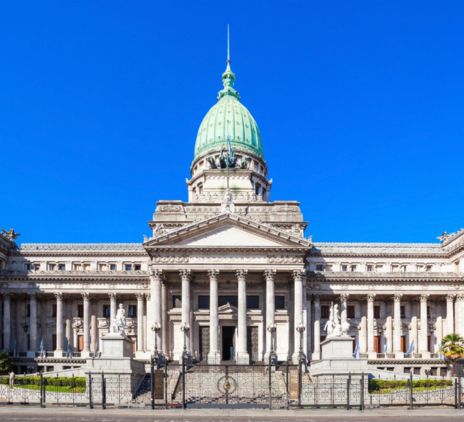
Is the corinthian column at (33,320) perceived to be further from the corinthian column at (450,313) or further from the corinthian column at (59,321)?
the corinthian column at (450,313)

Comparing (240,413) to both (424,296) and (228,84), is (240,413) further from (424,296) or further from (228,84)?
(228,84)

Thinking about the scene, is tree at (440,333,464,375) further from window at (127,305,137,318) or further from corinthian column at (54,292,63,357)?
corinthian column at (54,292,63,357)

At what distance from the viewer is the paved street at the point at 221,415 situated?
112 ft

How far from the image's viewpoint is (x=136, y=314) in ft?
265

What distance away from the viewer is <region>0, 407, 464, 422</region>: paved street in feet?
112

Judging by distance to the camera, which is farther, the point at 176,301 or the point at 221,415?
the point at 176,301

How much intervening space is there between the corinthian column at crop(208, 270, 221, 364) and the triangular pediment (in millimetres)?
4133

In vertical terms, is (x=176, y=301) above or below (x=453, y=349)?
above

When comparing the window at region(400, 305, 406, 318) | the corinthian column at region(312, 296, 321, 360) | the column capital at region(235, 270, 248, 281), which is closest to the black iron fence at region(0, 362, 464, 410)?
the column capital at region(235, 270, 248, 281)

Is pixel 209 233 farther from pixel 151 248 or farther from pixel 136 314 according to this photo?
pixel 136 314

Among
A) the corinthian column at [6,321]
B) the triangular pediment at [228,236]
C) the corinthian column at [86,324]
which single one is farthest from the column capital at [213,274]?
the corinthian column at [6,321]

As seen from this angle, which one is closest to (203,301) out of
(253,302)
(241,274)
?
(253,302)

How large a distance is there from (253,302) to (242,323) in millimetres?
6073

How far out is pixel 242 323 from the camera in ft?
230
